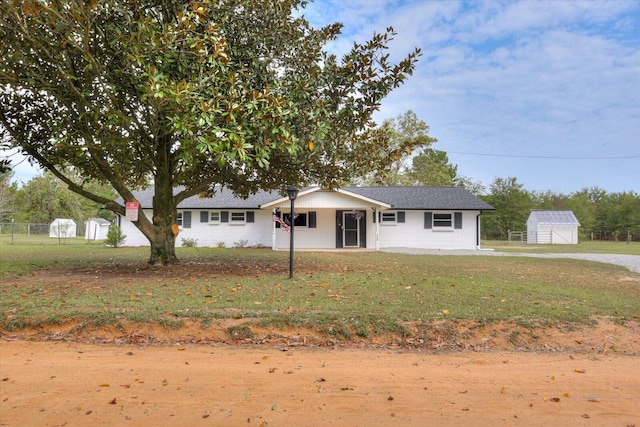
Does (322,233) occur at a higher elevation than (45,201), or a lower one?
lower

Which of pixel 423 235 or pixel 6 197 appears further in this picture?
pixel 6 197

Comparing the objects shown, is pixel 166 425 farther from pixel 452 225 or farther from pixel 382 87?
pixel 452 225

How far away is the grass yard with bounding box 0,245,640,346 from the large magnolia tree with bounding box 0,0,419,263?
8.01 ft

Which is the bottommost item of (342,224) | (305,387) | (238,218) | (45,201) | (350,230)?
(305,387)

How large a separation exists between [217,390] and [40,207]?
48517 millimetres

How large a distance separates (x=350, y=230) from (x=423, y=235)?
4115mm

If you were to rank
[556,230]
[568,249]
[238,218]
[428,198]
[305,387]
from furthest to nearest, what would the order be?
[556,230], [568,249], [428,198], [238,218], [305,387]

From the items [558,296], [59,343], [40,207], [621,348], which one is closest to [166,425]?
[59,343]

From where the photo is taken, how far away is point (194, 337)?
514 centimetres

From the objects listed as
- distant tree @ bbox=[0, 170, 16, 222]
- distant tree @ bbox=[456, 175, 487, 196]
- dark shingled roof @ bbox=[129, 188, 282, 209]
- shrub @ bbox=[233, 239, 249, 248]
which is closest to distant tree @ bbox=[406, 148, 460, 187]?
distant tree @ bbox=[456, 175, 487, 196]

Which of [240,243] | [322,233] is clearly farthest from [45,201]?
[322,233]

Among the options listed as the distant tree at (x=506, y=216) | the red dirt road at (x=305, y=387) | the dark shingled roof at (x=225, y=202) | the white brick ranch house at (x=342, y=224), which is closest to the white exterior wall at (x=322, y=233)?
the white brick ranch house at (x=342, y=224)

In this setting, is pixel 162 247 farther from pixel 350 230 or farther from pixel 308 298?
pixel 350 230

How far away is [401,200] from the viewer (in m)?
23.5
